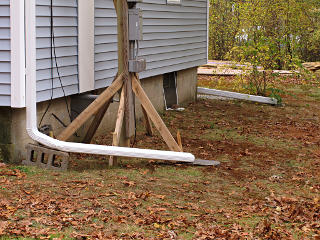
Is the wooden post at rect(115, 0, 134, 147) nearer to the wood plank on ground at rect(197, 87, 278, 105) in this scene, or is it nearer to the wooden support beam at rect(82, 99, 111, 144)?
the wooden support beam at rect(82, 99, 111, 144)

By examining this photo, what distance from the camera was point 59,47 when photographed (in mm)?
8805

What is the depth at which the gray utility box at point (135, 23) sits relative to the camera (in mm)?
8578

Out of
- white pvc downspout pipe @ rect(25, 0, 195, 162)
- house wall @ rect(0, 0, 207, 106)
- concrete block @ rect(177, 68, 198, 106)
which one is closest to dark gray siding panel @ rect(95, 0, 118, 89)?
house wall @ rect(0, 0, 207, 106)

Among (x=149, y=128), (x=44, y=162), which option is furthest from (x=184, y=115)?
(x=44, y=162)

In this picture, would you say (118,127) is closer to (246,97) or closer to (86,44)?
(86,44)

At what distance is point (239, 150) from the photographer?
1040 cm

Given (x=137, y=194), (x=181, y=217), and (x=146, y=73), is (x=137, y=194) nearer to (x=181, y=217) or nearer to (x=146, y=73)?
(x=181, y=217)

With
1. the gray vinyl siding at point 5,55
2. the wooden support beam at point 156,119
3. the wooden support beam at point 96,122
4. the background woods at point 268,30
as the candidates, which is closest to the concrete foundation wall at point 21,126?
the gray vinyl siding at point 5,55

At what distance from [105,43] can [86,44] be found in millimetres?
816

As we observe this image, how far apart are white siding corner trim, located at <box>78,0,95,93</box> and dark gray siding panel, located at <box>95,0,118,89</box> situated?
22 centimetres

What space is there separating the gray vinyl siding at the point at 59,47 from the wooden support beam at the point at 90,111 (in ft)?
1.85

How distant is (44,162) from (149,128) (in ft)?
10.2

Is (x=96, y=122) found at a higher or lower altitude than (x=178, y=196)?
higher

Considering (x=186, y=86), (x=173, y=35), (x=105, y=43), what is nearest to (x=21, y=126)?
(x=105, y=43)
